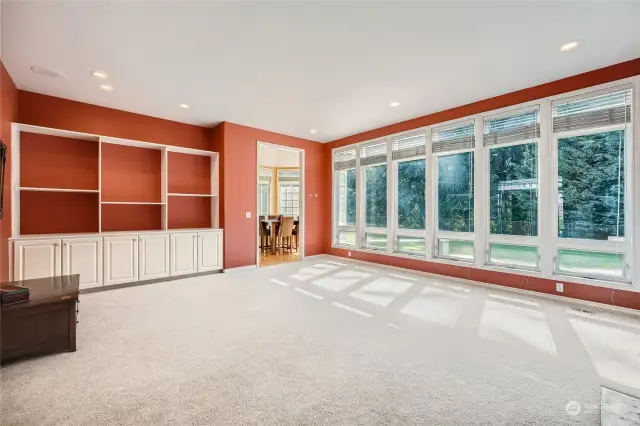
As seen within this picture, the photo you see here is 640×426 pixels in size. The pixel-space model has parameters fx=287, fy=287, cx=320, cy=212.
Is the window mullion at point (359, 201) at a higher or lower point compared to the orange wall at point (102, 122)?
lower

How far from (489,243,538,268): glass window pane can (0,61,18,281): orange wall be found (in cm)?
661

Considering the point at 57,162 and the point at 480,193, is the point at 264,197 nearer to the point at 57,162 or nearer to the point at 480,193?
the point at 57,162

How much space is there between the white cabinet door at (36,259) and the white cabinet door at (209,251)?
193 centimetres

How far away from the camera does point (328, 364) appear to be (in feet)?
7.40

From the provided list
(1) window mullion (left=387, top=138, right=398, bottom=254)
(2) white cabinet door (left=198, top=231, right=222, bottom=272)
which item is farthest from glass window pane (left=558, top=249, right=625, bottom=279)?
(2) white cabinet door (left=198, top=231, right=222, bottom=272)

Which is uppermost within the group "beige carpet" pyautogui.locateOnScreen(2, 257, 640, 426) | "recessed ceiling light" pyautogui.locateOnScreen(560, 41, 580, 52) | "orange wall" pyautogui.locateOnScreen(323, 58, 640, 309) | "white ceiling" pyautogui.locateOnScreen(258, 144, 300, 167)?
"white ceiling" pyautogui.locateOnScreen(258, 144, 300, 167)

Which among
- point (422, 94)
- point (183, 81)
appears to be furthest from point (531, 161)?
point (183, 81)

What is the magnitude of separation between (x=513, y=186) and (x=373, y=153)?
284cm

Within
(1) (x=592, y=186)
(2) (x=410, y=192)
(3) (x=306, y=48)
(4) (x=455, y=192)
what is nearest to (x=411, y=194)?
Result: (2) (x=410, y=192)

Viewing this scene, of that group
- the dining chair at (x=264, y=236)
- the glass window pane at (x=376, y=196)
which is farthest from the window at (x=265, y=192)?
the glass window pane at (x=376, y=196)

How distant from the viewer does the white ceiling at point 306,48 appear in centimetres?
250

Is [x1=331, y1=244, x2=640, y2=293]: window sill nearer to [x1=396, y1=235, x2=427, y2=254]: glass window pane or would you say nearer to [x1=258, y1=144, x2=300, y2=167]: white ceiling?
[x1=396, y1=235, x2=427, y2=254]: glass window pane

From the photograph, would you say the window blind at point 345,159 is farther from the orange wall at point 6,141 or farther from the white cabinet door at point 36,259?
the orange wall at point 6,141

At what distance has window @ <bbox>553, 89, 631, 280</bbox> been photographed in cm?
350
